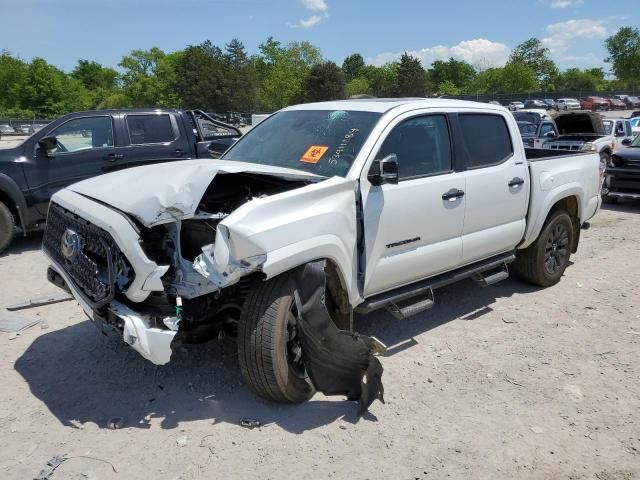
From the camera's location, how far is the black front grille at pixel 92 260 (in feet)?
10.2

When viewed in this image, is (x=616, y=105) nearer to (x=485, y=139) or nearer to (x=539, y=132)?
(x=539, y=132)

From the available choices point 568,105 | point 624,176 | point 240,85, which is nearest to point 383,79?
point 240,85

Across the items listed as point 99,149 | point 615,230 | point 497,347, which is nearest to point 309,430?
point 497,347

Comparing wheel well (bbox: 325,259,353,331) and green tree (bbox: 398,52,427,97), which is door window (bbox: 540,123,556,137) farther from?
green tree (bbox: 398,52,427,97)

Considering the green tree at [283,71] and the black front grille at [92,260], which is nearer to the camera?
the black front grille at [92,260]

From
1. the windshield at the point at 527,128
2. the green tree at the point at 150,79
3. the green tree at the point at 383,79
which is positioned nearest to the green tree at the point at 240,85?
the green tree at the point at 150,79

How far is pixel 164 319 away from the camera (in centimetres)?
310

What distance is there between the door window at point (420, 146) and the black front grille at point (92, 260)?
1.94 metres

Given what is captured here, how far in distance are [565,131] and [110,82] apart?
111500 millimetres

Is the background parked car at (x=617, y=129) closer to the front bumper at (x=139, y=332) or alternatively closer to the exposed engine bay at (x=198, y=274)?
the exposed engine bay at (x=198, y=274)

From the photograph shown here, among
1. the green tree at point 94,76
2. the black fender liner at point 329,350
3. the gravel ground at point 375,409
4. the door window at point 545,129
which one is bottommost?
the gravel ground at point 375,409

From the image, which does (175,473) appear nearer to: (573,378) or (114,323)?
(114,323)

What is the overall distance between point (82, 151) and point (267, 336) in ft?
18.9

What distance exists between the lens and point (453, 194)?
4.29 meters
